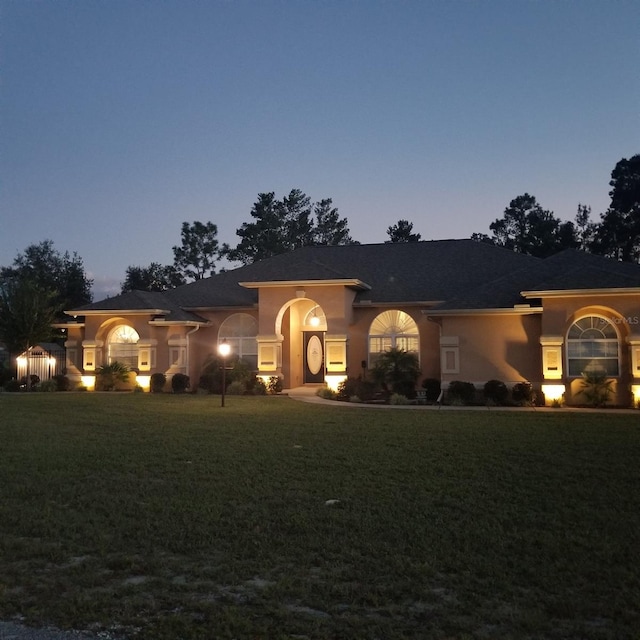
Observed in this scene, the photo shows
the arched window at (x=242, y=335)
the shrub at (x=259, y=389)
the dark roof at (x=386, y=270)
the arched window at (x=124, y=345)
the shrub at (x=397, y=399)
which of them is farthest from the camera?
the arched window at (x=124, y=345)

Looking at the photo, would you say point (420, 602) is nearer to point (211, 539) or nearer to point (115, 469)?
point (211, 539)

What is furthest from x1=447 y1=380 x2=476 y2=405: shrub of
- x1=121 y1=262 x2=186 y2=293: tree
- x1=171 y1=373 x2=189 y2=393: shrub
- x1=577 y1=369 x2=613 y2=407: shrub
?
x1=121 y1=262 x2=186 y2=293: tree

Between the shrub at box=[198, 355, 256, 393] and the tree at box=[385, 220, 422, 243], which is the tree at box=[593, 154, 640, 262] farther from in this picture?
the shrub at box=[198, 355, 256, 393]

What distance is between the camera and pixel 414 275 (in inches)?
1063

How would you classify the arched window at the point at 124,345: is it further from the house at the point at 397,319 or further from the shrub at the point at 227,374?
the shrub at the point at 227,374

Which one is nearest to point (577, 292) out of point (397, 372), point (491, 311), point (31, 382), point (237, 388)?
point (491, 311)

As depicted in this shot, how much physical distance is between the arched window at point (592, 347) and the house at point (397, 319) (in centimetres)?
3

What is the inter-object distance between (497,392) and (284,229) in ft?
126

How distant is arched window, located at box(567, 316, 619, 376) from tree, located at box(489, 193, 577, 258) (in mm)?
24748

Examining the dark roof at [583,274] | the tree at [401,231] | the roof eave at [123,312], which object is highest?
the tree at [401,231]

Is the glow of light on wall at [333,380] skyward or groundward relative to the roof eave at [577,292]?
groundward

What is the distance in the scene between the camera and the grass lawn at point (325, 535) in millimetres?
4664

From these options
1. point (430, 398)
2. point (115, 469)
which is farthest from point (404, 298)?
point (115, 469)

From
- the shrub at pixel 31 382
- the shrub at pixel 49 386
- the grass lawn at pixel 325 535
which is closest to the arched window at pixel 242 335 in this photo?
the shrub at pixel 49 386
